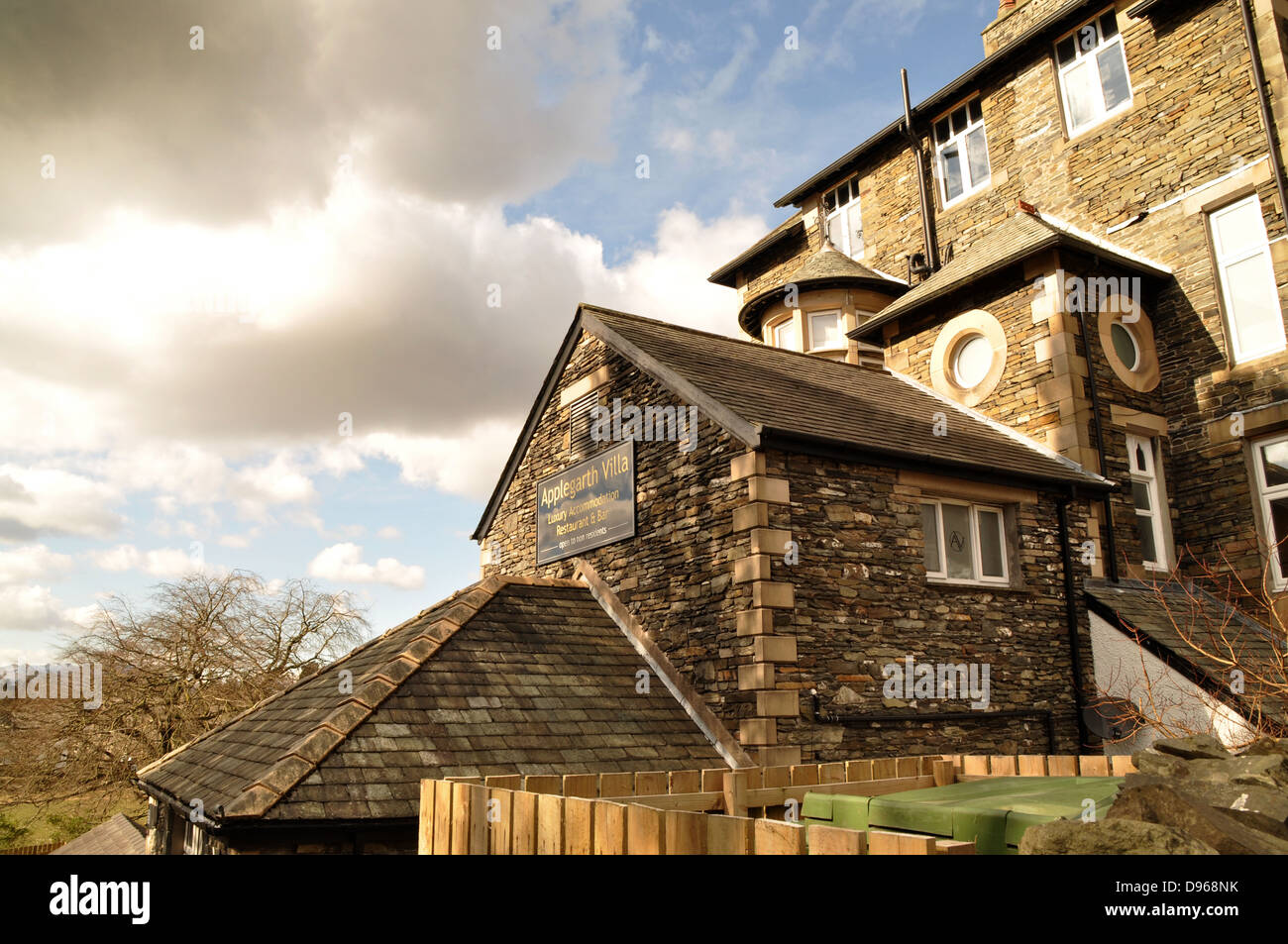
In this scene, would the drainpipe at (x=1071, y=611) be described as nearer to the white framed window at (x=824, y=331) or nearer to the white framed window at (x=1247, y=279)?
the white framed window at (x=1247, y=279)

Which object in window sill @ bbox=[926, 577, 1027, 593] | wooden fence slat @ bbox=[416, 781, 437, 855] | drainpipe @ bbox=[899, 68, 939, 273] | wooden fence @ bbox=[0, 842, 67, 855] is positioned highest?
drainpipe @ bbox=[899, 68, 939, 273]

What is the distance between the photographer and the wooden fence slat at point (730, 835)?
11.6 ft

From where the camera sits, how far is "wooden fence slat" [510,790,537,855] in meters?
4.40

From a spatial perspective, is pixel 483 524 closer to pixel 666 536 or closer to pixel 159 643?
pixel 666 536

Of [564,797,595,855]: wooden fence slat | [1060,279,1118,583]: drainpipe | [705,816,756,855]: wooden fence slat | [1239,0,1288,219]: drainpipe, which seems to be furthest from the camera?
[1239,0,1288,219]: drainpipe

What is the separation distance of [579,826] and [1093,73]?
1807 centimetres

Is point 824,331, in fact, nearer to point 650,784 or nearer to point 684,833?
point 650,784

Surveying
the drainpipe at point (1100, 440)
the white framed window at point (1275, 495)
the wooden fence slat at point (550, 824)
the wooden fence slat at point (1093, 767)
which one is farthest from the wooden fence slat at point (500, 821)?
the white framed window at point (1275, 495)

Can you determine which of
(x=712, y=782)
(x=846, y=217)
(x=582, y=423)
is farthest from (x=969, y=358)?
(x=712, y=782)

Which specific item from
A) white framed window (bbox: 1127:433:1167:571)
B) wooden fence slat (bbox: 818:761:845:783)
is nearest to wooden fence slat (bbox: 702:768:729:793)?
wooden fence slat (bbox: 818:761:845:783)

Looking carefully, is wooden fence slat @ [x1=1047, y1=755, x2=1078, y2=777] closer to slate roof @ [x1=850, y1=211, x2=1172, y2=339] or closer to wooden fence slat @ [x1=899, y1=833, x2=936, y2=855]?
wooden fence slat @ [x1=899, y1=833, x2=936, y2=855]

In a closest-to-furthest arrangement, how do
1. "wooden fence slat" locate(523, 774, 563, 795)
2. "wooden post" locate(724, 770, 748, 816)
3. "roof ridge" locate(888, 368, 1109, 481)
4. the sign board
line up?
"wooden fence slat" locate(523, 774, 563, 795)
"wooden post" locate(724, 770, 748, 816)
the sign board
"roof ridge" locate(888, 368, 1109, 481)

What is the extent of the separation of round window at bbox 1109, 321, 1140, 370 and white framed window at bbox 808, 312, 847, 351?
576 cm
